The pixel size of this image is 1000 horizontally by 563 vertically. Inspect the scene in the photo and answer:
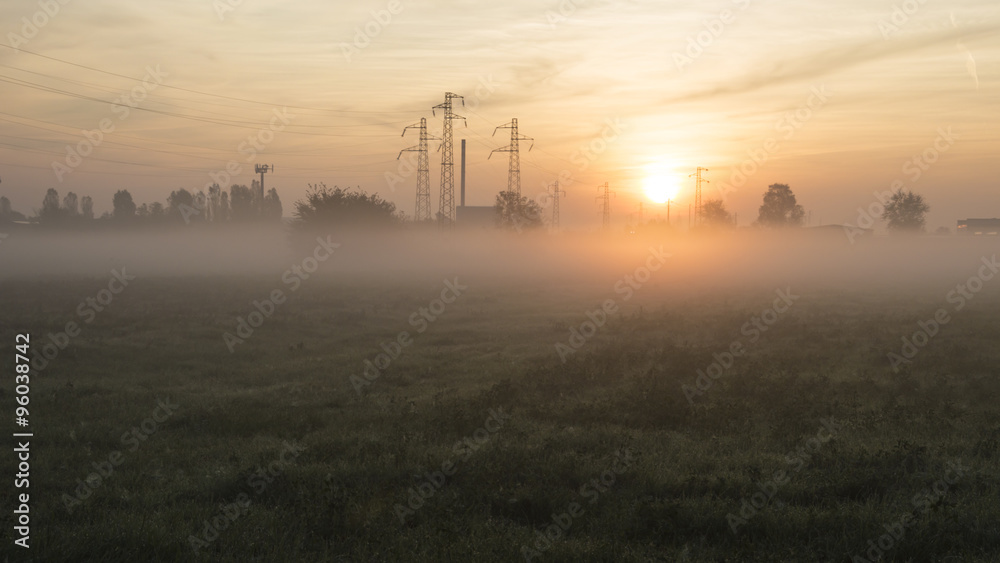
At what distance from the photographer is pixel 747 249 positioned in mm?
110250

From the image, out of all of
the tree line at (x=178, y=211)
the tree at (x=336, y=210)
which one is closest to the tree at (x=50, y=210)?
the tree line at (x=178, y=211)

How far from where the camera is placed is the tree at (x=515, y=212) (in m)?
105

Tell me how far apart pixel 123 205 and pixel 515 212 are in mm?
117342

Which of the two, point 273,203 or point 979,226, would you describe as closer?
point 979,226

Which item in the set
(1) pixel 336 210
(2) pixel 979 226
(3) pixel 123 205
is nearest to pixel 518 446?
(1) pixel 336 210

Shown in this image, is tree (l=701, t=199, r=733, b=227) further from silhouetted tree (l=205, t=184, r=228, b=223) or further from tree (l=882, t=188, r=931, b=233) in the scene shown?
silhouetted tree (l=205, t=184, r=228, b=223)

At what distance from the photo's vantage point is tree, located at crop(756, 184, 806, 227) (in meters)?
163

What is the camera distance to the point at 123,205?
168000 mm

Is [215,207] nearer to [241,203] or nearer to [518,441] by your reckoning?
[241,203]

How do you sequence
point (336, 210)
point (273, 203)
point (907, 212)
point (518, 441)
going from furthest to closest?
point (273, 203) < point (907, 212) < point (336, 210) < point (518, 441)

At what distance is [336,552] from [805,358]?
1562 cm

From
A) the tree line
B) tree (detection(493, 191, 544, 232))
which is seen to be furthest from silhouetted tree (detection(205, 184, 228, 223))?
tree (detection(493, 191, 544, 232))

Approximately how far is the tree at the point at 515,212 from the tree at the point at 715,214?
6789 centimetres

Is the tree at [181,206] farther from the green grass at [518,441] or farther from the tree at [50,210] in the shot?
the green grass at [518,441]
